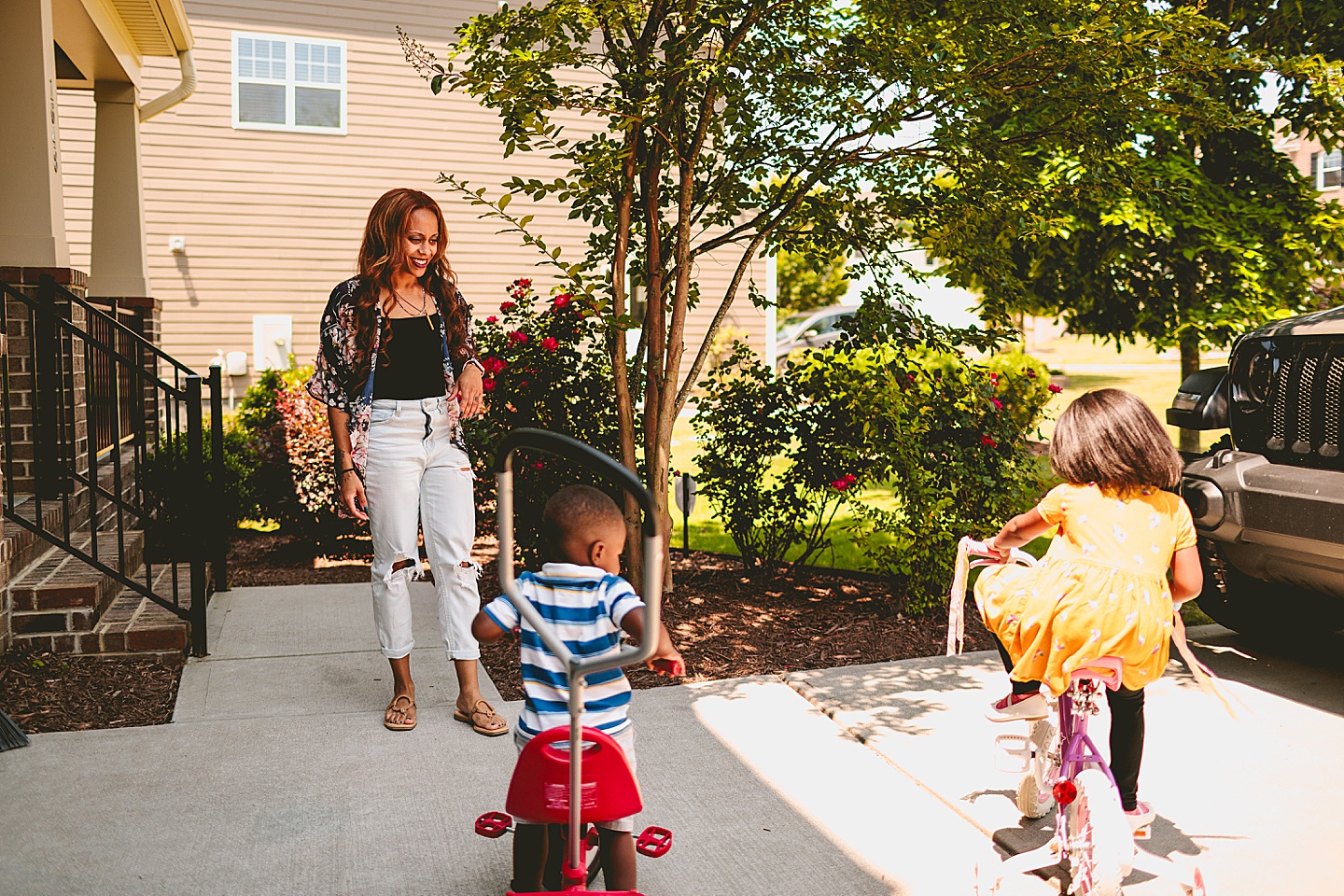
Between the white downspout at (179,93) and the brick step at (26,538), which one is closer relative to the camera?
the brick step at (26,538)

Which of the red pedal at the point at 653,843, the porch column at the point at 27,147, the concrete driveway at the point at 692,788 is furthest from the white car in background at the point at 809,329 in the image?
the red pedal at the point at 653,843

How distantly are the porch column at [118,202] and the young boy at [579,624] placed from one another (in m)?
6.92

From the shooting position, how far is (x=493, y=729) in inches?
153

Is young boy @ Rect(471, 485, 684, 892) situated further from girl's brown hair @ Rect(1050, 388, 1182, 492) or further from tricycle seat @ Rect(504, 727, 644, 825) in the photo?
girl's brown hair @ Rect(1050, 388, 1182, 492)

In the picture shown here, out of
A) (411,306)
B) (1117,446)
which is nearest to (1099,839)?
(1117,446)

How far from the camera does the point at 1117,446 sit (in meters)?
2.72

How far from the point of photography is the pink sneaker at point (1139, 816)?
2.81m

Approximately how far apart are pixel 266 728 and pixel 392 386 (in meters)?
1.31

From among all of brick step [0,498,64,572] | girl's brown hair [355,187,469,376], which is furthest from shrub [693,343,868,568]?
brick step [0,498,64,572]

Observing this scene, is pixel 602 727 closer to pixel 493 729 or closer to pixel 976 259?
pixel 493 729

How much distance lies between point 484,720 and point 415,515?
0.77m

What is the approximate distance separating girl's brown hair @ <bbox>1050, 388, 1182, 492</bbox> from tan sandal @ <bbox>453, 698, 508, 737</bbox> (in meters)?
2.17

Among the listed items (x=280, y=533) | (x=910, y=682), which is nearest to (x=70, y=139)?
(x=280, y=533)

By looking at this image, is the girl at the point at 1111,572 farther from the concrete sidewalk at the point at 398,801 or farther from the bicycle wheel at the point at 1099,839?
the concrete sidewalk at the point at 398,801
